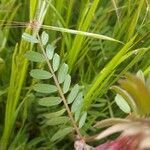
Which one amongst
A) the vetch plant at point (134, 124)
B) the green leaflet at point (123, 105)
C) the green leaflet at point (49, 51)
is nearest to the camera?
the vetch plant at point (134, 124)

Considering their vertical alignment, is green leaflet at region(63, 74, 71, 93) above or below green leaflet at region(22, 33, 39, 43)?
below

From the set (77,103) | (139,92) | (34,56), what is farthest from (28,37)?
(139,92)

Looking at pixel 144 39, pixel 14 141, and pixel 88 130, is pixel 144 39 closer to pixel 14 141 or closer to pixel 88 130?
pixel 88 130

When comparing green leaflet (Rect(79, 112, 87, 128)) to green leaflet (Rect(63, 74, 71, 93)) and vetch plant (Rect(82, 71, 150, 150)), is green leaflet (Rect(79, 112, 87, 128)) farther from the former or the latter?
vetch plant (Rect(82, 71, 150, 150))

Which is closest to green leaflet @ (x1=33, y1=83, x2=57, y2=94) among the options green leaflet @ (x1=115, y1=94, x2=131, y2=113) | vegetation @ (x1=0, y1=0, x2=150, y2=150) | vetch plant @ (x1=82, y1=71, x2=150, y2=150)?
vegetation @ (x1=0, y1=0, x2=150, y2=150)

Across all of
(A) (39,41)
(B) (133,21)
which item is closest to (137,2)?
(B) (133,21)

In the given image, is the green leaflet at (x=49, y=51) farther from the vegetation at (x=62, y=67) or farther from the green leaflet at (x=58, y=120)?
the green leaflet at (x=58, y=120)

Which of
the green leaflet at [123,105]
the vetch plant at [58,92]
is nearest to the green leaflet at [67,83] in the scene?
the vetch plant at [58,92]
